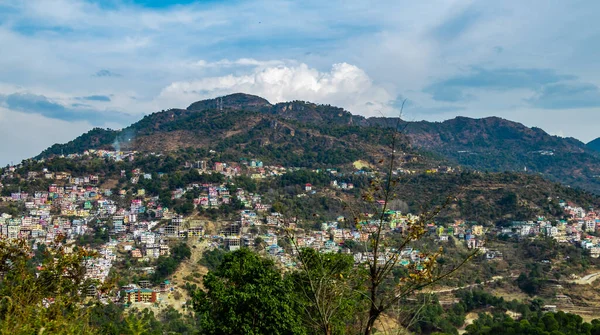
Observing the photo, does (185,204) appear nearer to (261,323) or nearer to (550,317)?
(550,317)

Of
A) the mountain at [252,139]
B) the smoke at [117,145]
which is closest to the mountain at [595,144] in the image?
the mountain at [252,139]

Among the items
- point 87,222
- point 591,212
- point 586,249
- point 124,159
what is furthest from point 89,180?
point 591,212

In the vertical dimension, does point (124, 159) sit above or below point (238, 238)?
above

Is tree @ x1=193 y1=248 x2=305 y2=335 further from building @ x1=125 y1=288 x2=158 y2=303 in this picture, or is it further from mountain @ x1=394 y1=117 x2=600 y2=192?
mountain @ x1=394 y1=117 x2=600 y2=192

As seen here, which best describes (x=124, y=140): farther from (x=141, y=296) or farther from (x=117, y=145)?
(x=141, y=296)

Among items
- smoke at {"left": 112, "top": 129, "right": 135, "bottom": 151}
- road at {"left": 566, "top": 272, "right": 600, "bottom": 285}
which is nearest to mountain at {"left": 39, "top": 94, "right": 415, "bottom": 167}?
smoke at {"left": 112, "top": 129, "right": 135, "bottom": 151}
